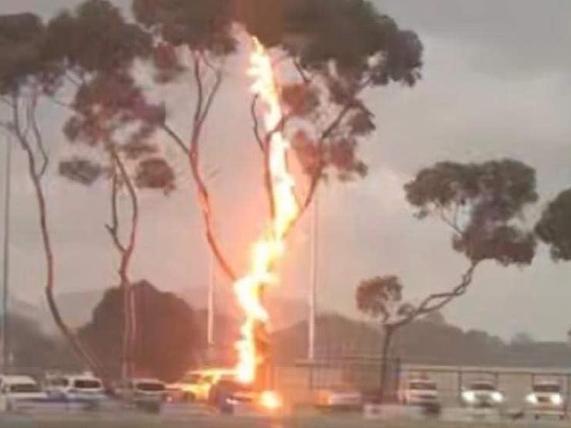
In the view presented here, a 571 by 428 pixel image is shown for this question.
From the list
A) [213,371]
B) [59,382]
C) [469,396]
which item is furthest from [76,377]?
[469,396]

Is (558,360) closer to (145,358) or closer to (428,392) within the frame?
(428,392)

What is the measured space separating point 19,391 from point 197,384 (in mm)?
5120

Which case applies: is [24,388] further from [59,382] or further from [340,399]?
[340,399]

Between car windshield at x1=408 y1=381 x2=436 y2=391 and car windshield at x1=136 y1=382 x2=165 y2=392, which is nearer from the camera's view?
car windshield at x1=136 y1=382 x2=165 y2=392

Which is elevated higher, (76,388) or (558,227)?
(558,227)

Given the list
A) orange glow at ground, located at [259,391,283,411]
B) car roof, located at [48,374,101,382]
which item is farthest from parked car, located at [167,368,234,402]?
car roof, located at [48,374,101,382]

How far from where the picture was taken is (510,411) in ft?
135

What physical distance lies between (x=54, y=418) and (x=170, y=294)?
23.3 meters

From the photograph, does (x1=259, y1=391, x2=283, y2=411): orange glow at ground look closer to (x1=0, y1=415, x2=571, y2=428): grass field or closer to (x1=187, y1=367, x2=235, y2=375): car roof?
(x1=187, y1=367, x2=235, y2=375): car roof

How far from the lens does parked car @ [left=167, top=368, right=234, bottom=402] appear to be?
44031 millimetres

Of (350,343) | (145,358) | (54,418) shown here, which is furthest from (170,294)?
(54,418)

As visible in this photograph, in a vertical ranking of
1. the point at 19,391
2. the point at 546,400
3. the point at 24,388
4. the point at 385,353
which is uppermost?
the point at 385,353

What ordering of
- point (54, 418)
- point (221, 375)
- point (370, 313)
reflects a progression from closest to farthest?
1. point (54, 418)
2. point (221, 375)
3. point (370, 313)

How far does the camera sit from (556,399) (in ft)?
149
